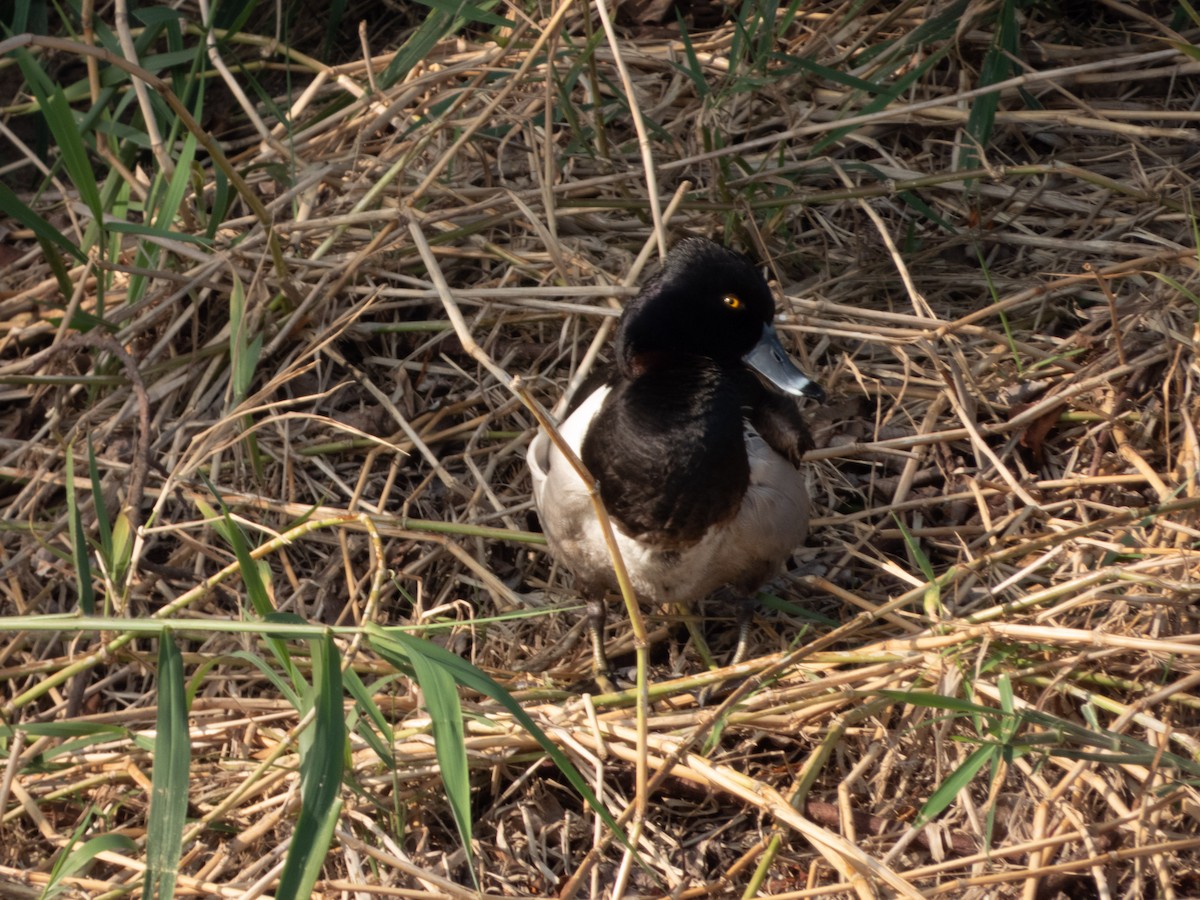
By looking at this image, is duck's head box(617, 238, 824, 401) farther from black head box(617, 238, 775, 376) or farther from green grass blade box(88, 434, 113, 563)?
green grass blade box(88, 434, 113, 563)

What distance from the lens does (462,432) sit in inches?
125

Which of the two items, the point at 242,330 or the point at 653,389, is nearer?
the point at 653,389

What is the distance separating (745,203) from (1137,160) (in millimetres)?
992

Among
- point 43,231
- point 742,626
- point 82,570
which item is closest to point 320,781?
point 82,570

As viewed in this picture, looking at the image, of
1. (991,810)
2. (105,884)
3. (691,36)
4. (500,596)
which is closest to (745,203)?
(691,36)

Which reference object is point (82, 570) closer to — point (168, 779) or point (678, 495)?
point (168, 779)

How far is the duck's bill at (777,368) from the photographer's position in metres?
2.66

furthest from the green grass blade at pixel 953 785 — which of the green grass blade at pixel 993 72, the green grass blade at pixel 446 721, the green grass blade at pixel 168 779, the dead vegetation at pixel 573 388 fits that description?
the green grass blade at pixel 993 72

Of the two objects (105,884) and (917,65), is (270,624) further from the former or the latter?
(917,65)

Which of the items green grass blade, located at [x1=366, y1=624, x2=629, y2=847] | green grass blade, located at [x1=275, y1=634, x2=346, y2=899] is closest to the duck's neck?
green grass blade, located at [x1=366, y1=624, x2=629, y2=847]

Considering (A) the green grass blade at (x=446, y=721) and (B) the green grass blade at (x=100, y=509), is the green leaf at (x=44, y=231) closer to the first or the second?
(B) the green grass blade at (x=100, y=509)

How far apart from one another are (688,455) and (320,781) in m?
0.98

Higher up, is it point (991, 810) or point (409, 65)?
point (409, 65)

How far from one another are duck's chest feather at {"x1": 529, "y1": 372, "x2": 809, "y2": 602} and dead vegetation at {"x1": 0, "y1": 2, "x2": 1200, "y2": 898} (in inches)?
8.7
